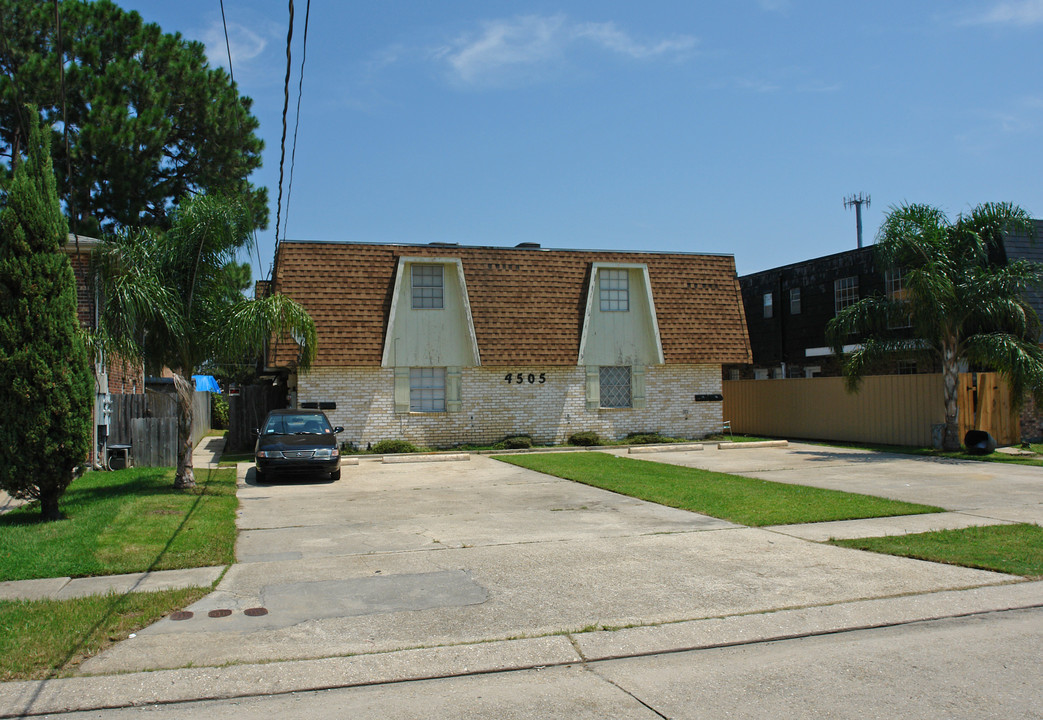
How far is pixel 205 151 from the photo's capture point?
103ft

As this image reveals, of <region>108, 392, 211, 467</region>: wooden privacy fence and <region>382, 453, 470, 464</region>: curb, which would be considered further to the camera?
<region>382, 453, 470, 464</region>: curb

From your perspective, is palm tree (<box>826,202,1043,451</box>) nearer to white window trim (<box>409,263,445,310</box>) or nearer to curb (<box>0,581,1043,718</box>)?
white window trim (<box>409,263,445,310</box>)

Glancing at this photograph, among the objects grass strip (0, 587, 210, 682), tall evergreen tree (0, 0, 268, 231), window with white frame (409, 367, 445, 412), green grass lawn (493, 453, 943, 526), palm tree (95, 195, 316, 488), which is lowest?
grass strip (0, 587, 210, 682)

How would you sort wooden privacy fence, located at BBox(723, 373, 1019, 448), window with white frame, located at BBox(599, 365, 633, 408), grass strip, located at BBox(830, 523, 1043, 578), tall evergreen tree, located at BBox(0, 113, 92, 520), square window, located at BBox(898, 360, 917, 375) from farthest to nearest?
1. square window, located at BBox(898, 360, 917, 375)
2. window with white frame, located at BBox(599, 365, 633, 408)
3. wooden privacy fence, located at BBox(723, 373, 1019, 448)
4. tall evergreen tree, located at BBox(0, 113, 92, 520)
5. grass strip, located at BBox(830, 523, 1043, 578)

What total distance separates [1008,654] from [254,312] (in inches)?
492

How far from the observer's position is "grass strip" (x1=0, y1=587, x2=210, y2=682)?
5586 mm

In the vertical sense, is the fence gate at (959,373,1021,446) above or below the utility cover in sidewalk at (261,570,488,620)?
above

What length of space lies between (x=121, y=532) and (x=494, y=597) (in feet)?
18.2

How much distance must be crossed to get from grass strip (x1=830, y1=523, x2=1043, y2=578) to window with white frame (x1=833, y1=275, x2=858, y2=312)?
19.2 m

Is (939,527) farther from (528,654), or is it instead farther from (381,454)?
(381,454)

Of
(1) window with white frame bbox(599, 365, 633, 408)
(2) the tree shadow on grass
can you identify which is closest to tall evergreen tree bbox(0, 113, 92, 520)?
(2) the tree shadow on grass

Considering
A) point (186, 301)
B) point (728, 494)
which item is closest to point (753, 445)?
point (728, 494)

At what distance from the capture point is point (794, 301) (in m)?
31.3

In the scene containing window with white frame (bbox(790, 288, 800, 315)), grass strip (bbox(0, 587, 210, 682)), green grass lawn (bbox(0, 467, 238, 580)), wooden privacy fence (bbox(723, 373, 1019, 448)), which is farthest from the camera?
window with white frame (bbox(790, 288, 800, 315))
